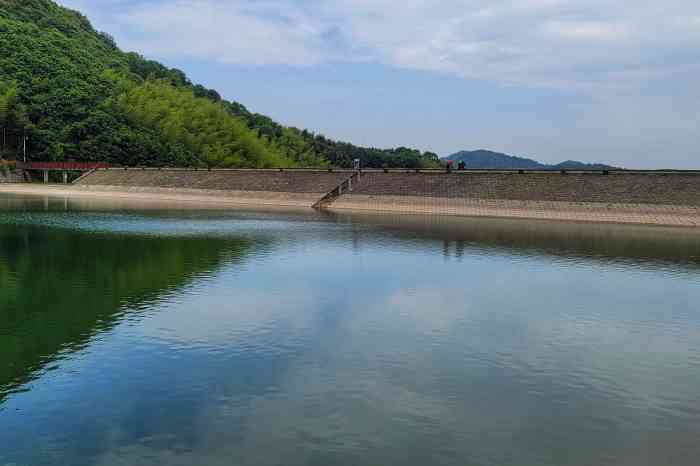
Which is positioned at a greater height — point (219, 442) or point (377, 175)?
point (377, 175)

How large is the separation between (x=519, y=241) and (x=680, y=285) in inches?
575

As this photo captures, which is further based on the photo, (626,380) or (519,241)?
(519,241)

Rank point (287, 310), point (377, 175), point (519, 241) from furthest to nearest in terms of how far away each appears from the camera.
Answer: point (377, 175) < point (519, 241) < point (287, 310)

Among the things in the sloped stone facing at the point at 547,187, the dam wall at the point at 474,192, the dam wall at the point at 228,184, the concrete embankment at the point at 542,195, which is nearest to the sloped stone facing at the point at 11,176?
the dam wall at the point at 228,184

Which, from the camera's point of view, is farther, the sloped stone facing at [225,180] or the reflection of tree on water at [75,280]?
the sloped stone facing at [225,180]

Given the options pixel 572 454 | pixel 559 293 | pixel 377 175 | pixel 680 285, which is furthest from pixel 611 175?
pixel 572 454

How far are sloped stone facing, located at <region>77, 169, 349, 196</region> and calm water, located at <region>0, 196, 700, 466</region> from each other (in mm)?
46651

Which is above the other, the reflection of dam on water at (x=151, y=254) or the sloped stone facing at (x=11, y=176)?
the sloped stone facing at (x=11, y=176)

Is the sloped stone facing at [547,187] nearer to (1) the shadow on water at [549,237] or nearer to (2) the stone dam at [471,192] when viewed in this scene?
(2) the stone dam at [471,192]

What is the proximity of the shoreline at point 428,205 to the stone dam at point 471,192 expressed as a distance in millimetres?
85

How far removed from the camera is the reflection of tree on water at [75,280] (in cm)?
1541

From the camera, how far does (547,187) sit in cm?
6228

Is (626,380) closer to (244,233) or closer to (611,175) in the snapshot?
(244,233)

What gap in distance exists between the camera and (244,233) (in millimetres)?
41000
